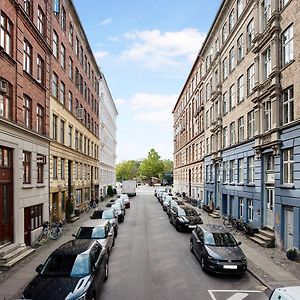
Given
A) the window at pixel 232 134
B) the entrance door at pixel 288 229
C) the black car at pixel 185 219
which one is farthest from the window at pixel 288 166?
the window at pixel 232 134

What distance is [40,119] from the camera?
2181cm

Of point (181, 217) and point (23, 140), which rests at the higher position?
point (23, 140)

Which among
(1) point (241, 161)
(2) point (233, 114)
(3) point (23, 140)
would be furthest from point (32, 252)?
(2) point (233, 114)

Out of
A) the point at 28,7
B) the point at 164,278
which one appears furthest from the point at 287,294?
the point at 28,7

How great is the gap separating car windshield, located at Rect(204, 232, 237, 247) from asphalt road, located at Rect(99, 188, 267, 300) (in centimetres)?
117

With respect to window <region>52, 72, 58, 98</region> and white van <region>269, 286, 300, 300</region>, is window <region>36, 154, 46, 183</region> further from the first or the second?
white van <region>269, 286, 300, 300</region>

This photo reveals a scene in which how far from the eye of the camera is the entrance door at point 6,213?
15.4 m

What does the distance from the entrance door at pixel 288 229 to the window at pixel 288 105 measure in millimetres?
4378

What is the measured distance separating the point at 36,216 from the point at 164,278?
32.9 feet

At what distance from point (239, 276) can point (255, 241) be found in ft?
22.0

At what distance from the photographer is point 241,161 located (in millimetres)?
25859

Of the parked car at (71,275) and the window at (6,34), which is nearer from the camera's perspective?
the parked car at (71,275)

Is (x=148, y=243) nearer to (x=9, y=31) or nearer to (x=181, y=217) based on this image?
(x=181, y=217)

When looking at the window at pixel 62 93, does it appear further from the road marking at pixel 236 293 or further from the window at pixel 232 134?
the road marking at pixel 236 293
